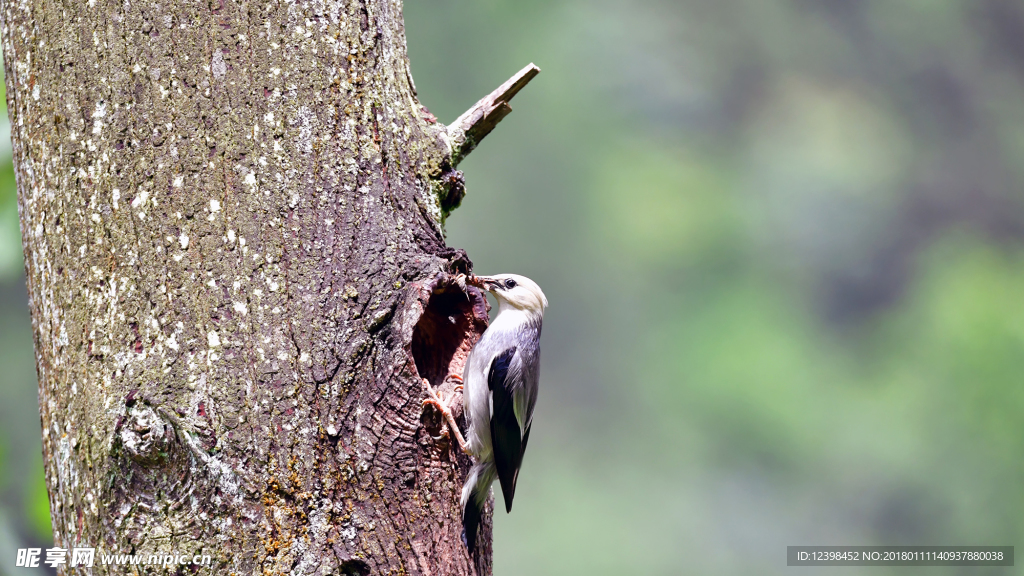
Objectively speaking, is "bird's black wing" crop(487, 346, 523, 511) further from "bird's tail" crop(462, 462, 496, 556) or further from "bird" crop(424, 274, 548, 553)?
"bird's tail" crop(462, 462, 496, 556)

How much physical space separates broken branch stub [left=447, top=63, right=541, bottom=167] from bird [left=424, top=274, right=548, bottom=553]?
44 cm

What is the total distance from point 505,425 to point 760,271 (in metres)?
16.4

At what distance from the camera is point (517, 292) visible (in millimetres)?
3242

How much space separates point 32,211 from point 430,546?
4.22 feet

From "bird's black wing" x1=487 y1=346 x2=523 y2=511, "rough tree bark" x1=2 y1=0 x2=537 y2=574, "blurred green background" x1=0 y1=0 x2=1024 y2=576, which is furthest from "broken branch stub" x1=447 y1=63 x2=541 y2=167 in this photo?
"blurred green background" x1=0 y1=0 x2=1024 y2=576

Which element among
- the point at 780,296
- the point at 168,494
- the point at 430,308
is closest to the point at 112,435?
the point at 168,494

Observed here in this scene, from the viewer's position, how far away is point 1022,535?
1354 centimetres

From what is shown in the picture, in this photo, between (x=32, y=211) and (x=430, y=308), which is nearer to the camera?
(x=32, y=211)

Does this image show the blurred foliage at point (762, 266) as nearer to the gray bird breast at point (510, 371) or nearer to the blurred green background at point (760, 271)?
the blurred green background at point (760, 271)

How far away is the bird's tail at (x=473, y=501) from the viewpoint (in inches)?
76.2

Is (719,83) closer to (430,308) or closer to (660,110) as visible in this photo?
(660,110)

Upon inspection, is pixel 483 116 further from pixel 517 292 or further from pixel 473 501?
pixel 473 501

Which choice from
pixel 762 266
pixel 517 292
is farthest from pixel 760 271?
pixel 517 292

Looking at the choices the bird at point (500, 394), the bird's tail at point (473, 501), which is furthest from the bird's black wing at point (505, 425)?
the bird's tail at point (473, 501)
